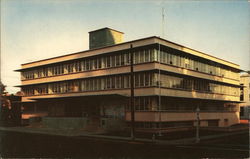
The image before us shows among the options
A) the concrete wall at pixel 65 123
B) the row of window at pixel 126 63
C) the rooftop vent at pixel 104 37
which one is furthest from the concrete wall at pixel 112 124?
the rooftop vent at pixel 104 37

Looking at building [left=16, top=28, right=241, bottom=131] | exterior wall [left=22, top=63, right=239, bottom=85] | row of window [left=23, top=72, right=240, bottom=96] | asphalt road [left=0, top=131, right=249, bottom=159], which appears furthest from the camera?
row of window [left=23, top=72, right=240, bottom=96]

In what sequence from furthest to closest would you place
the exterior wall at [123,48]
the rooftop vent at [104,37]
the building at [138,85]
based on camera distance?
the rooftop vent at [104,37], the exterior wall at [123,48], the building at [138,85]

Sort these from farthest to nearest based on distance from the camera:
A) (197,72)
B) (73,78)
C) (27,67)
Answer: (27,67) → (73,78) → (197,72)

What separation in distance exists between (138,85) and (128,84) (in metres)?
1.97

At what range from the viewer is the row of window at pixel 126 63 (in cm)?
3862

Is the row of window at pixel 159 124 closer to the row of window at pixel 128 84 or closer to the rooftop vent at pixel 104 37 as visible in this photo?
the row of window at pixel 128 84

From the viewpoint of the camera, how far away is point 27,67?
6041 cm

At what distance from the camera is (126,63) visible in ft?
133

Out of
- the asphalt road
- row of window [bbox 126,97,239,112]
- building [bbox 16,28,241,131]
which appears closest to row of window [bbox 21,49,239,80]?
building [bbox 16,28,241,131]

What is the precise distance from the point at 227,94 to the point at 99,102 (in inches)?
1087

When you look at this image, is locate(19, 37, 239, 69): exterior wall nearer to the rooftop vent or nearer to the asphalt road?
the rooftop vent

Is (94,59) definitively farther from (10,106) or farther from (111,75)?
(10,106)

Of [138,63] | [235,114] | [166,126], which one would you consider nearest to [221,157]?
[166,126]

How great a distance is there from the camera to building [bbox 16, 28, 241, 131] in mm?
37781
